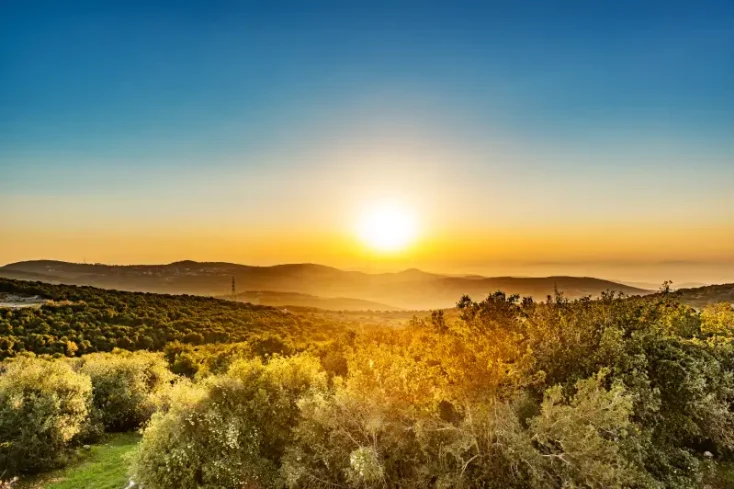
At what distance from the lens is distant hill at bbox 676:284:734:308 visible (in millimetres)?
76363

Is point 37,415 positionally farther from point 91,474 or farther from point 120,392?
point 120,392

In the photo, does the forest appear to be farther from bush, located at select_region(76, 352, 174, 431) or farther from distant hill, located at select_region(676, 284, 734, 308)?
distant hill, located at select_region(676, 284, 734, 308)

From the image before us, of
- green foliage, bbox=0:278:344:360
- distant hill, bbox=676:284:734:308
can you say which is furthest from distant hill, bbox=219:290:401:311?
distant hill, bbox=676:284:734:308

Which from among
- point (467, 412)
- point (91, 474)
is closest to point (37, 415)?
point (91, 474)

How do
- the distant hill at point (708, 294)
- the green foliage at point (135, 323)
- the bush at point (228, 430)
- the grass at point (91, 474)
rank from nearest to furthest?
the bush at point (228, 430) → the grass at point (91, 474) → the green foliage at point (135, 323) → the distant hill at point (708, 294)

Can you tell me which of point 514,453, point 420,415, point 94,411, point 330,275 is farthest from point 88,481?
point 330,275

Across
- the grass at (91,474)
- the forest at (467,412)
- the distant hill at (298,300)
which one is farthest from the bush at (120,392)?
the distant hill at (298,300)

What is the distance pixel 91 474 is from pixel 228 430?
12616 mm

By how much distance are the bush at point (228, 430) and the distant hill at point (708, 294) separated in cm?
7933

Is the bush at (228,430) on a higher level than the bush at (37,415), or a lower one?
higher

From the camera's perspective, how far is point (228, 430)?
1496cm

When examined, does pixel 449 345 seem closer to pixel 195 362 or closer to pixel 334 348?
pixel 334 348

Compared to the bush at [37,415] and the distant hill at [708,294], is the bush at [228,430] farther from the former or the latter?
the distant hill at [708,294]

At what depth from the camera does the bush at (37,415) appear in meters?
22.6
